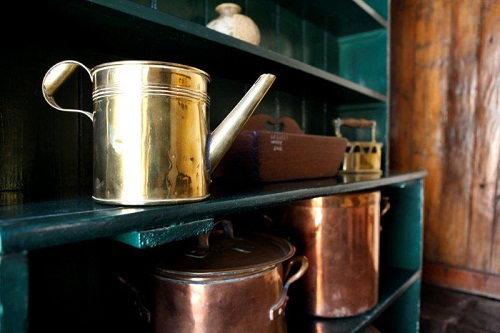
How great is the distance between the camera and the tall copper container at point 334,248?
41.8 inches

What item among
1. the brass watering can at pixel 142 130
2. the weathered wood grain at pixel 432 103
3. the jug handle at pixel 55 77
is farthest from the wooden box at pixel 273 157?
the weathered wood grain at pixel 432 103

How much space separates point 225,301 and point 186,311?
78 millimetres

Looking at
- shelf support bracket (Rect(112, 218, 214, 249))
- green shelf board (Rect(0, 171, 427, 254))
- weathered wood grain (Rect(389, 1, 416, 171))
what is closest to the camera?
green shelf board (Rect(0, 171, 427, 254))

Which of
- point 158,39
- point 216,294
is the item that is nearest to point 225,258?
point 216,294

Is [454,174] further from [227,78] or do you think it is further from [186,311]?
[186,311]

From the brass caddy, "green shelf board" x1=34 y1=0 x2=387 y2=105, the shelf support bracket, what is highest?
"green shelf board" x1=34 y1=0 x2=387 y2=105

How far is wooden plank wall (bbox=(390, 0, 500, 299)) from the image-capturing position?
2.01m

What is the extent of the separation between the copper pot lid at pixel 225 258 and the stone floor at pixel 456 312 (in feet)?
4.21

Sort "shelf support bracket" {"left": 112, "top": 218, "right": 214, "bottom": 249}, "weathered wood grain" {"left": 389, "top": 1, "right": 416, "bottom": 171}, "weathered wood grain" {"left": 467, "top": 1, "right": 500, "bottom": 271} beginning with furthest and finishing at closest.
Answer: "weathered wood grain" {"left": 389, "top": 1, "right": 416, "bottom": 171}
"weathered wood grain" {"left": 467, "top": 1, "right": 500, "bottom": 271}
"shelf support bracket" {"left": 112, "top": 218, "right": 214, "bottom": 249}

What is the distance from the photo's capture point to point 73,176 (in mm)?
893

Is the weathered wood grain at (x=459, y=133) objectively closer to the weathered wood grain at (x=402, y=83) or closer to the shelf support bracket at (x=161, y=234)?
the weathered wood grain at (x=402, y=83)

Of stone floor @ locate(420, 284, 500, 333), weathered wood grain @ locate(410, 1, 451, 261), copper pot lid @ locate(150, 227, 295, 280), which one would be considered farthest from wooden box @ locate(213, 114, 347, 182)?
weathered wood grain @ locate(410, 1, 451, 261)

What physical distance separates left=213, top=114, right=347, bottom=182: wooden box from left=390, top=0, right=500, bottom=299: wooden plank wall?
131cm

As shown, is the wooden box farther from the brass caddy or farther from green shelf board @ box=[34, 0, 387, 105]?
the brass caddy
